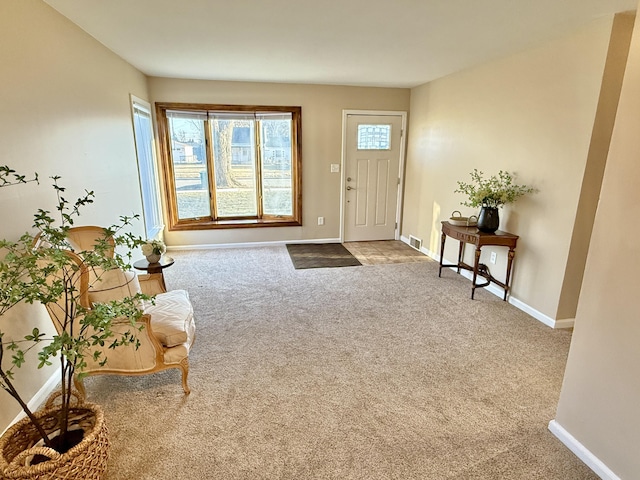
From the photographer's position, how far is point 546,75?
295 centimetres

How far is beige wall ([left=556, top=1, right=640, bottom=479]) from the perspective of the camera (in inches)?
57.7

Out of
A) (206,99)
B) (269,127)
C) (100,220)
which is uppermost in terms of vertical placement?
(206,99)

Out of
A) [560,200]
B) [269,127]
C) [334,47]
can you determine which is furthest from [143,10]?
[560,200]

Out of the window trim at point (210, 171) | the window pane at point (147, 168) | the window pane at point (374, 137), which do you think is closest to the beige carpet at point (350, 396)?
the window pane at point (147, 168)

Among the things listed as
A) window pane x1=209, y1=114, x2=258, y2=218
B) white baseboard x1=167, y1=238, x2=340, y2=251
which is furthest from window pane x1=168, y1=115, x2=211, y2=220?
white baseboard x1=167, y1=238, x2=340, y2=251

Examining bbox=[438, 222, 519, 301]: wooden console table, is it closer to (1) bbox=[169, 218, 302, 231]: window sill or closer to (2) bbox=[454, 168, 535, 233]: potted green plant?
(2) bbox=[454, 168, 535, 233]: potted green plant

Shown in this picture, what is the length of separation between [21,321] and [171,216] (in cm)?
324

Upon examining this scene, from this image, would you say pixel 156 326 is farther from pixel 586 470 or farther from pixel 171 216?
pixel 171 216

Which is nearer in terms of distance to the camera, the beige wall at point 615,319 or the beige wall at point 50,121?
the beige wall at point 615,319

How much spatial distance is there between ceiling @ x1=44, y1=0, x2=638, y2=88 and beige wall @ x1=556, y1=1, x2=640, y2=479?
1213 millimetres

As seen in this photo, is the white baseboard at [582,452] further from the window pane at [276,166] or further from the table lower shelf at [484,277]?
the window pane at [276,166]

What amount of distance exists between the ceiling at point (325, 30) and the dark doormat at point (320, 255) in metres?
2.33

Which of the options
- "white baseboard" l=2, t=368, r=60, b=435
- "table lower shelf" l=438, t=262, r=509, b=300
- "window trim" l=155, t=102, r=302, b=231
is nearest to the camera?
"white baseboard" l=2, t=368, r=60, b=435

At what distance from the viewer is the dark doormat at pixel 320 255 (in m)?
4.58
